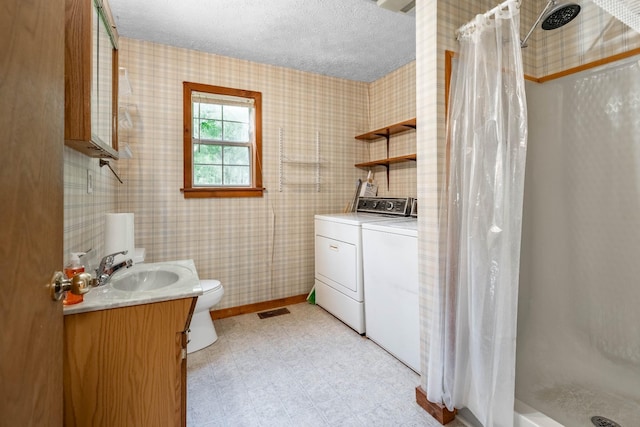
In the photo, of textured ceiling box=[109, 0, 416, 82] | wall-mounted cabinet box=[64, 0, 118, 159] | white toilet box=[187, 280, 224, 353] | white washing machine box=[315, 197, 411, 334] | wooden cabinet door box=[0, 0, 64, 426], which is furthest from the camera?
white washing machine box=[315, 197, 411, 334]

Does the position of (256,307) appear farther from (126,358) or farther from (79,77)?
(79,77)

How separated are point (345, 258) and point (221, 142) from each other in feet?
5.10

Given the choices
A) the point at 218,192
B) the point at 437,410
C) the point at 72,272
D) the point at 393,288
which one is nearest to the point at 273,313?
the point at 218,192

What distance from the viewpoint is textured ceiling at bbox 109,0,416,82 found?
6.82 ft

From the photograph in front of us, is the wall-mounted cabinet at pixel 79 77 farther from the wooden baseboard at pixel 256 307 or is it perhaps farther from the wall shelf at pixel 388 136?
the wall shelf at pixel 388 136

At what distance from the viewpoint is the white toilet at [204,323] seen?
2218 mm

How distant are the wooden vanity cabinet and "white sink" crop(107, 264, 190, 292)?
0.39 meters

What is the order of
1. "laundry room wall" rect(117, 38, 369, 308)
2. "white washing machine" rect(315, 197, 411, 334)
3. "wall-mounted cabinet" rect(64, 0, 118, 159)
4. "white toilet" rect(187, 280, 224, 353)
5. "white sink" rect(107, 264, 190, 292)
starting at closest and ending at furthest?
"wall-mounted cabinet" rect(64, 0, 118, 159) → "white sink" rect(107, 264, 190, 292) → "white toilet" rect(187, 280, 224, 353) → "white washing machine" rect(315, 197, 411, 334) → "laundry room wall" rect(117, 38, 369, 308)

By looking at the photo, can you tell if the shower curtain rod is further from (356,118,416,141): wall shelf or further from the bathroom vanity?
the bathroom vanity

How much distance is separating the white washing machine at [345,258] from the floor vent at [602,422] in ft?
4.50

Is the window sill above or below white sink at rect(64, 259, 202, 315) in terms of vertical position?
above

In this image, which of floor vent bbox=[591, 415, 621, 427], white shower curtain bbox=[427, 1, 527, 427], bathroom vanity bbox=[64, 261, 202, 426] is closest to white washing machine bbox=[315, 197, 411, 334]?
white shower curtain bbox=[427, 1, 527, 427]

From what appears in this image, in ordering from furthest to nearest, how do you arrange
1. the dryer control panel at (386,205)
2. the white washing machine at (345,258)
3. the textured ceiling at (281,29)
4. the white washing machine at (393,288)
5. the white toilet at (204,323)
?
the dryer control panel at (386,205), the white washing machine at (345,258), the white toilet at (204,323), the textured ceiling at (281,29), the white washing machine at (393,288)

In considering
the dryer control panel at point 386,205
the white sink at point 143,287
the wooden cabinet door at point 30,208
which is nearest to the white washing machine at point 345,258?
the dryer control panel at point 386,205
